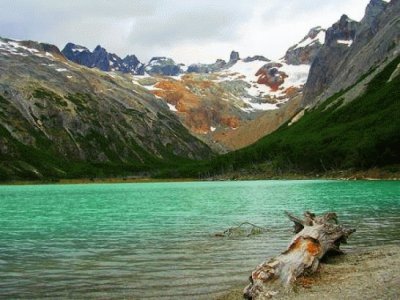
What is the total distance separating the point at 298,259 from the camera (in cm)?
2445

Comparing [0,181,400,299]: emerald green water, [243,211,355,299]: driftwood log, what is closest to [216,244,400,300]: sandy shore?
[243,211,355,299]: driftwood log

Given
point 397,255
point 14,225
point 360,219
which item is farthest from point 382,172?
point 397,255

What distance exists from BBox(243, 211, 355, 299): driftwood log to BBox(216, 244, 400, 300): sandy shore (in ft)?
1.67

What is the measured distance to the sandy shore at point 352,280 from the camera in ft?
66.7

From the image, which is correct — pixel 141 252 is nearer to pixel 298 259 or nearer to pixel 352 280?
pixel 298 259

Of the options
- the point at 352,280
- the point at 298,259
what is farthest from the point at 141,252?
the point at 352,280

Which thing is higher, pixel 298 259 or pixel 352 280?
pixel 298 259

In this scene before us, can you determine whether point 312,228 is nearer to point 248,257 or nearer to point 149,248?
point 248,257

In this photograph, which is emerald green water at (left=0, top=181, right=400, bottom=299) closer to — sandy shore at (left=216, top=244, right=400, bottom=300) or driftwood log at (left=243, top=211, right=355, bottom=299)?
driftwood log at (left=243, top=211, right=355, bottom=299)

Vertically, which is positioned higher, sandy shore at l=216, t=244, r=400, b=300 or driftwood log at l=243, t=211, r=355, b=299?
driftwood log at l=243, t=211, r=355, b=299

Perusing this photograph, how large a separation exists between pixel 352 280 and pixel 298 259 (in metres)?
2.65

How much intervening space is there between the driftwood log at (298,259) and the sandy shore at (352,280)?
20.1 inches

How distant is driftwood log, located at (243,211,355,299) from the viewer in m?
21.8

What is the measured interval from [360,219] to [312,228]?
83.5ft
